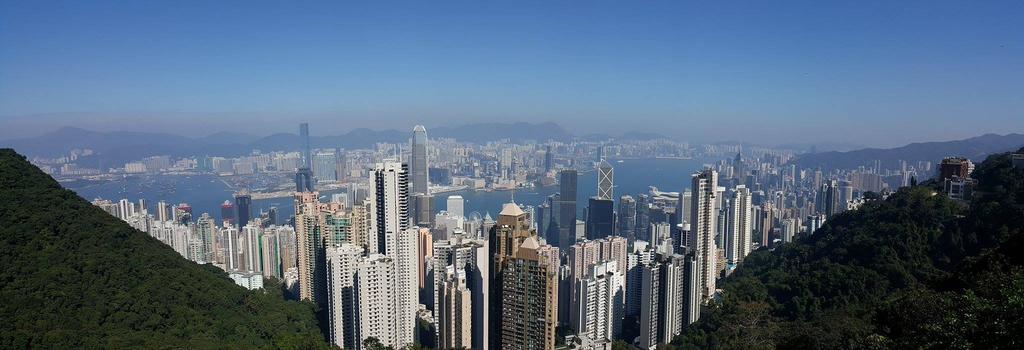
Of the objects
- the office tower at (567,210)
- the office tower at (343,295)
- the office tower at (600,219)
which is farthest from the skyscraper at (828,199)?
the office tower at (343,295)

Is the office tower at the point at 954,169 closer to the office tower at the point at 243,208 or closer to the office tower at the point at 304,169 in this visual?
the office tower at the point at 243,208

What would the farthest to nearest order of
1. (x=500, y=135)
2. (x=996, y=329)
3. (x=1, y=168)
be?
(x=500, y=135), (x=1, y=168), (x=996, y=329)

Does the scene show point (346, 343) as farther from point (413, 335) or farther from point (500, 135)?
point (500, 135)

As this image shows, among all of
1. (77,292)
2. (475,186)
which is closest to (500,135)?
(475,186)

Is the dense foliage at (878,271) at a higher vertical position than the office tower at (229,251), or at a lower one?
higher

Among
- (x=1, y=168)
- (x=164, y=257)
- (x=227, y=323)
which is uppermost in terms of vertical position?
(x=1, y=168)

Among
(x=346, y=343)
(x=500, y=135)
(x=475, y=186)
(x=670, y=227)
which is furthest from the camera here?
(x=500, y=135)
